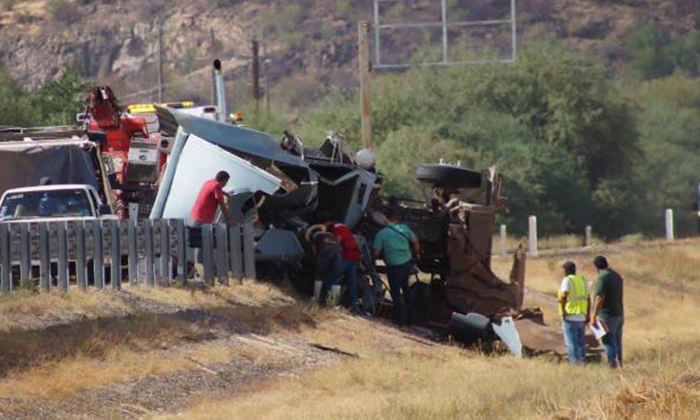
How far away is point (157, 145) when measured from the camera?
2723 cm

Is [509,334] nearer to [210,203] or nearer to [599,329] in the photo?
[599,329]

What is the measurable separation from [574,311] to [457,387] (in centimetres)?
423

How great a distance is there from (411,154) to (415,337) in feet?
120

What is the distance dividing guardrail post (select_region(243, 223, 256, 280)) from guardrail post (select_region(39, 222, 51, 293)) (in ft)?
13.0

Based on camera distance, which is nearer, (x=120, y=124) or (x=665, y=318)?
(x=120, y=124)

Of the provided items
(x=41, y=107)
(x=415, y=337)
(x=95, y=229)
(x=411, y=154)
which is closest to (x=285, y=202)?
(x=415, y=337)

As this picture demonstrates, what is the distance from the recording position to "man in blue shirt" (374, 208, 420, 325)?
24547 millimetres

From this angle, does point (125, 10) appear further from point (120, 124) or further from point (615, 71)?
point (120, 124)

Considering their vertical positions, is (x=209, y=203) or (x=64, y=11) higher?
(x=64, y=11)

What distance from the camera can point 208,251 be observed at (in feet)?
74.0

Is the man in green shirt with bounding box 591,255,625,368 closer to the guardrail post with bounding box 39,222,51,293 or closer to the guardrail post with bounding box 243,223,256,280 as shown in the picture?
the guardrail post with bounding box 243,223,256,280

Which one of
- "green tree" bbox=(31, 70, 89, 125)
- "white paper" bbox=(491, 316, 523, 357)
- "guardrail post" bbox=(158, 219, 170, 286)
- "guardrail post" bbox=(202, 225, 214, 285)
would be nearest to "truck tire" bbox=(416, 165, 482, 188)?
"white paper" bbox=(491, 316, 523, 357)

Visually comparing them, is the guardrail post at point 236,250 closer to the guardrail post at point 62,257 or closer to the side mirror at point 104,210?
the side mirror at point 104,210

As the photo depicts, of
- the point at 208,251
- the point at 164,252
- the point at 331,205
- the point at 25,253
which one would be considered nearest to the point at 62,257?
the point at 25,253
